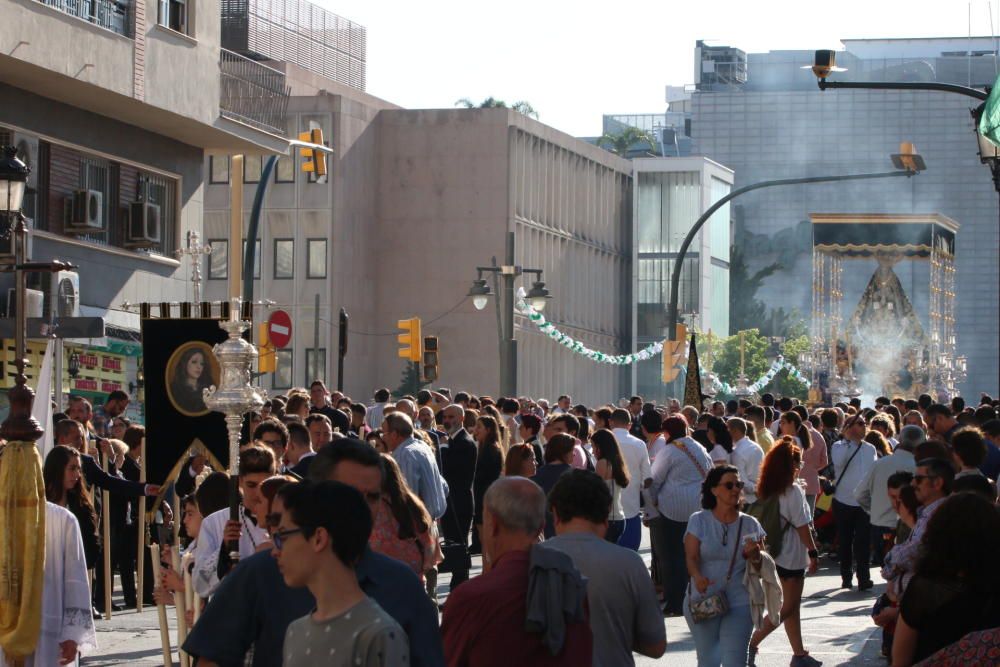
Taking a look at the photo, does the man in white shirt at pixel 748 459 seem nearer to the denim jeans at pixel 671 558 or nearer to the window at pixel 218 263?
the denim jeans at pixel 671 558

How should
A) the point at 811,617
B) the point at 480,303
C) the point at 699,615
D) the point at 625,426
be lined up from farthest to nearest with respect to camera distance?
the point at 480,303, the point at 625,426, the point at 811,617, the point at 699,615

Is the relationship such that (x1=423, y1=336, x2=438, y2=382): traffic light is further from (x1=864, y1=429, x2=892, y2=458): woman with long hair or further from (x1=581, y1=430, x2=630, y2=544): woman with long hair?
(x1=581, y1=430, x2=630, y2=544): woman with long hair

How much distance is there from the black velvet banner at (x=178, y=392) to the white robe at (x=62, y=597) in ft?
14.4

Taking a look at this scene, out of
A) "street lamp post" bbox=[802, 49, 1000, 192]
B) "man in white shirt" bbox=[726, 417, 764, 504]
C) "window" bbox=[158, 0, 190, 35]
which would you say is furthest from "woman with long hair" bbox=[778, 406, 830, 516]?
"window" bbox=[158, 0, 190, 35]

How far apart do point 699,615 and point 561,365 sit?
231 ft

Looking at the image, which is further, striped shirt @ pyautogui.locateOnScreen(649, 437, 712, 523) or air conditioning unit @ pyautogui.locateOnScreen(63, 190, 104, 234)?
air conditioning unit @ pyautogui.locateOnScreen(63, 190, 104, 234)

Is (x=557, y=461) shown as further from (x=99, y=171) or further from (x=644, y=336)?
(x=644, y=336)

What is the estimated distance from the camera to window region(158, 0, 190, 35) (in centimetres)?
2872

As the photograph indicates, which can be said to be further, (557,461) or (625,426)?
(625,426)

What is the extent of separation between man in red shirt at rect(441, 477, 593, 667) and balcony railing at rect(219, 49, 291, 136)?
958 inches

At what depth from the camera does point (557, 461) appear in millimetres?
14766

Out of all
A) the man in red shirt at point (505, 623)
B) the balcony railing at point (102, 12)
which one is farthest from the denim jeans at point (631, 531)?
the balcony railing at point (102, 12)

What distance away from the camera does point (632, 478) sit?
17297mm

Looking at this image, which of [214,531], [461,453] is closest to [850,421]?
[461,453]
